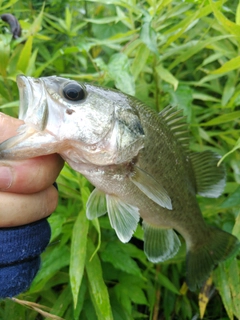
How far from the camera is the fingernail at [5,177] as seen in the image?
0.78 meters

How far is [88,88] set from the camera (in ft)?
2.96

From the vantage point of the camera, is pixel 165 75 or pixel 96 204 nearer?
pixel 96 204

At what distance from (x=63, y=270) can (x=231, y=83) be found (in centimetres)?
103

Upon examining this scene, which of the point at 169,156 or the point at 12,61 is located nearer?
the point at 169,156

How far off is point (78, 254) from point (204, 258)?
0.46 meters

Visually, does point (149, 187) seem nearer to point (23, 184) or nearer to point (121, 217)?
point (121, 217)

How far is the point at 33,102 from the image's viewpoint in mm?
780

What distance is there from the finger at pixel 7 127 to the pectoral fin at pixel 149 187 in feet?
1.04

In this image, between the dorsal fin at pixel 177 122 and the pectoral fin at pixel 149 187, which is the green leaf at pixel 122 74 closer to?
the dorsal fin at pixel 177 122

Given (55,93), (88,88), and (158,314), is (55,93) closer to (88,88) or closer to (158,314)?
(88,88)

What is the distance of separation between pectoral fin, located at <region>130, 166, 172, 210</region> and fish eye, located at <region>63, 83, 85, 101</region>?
23 cm

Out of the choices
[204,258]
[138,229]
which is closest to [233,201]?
[204,258]

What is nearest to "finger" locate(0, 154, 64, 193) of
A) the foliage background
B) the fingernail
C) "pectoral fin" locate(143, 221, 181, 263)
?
the fingernail

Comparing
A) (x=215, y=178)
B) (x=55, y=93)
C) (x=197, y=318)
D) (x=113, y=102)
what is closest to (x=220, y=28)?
(x=215, y=178)
